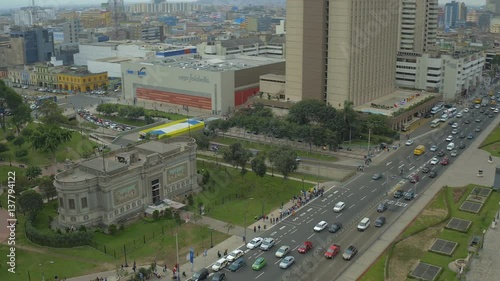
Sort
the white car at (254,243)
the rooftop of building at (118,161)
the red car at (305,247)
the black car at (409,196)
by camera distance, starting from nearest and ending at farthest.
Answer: the red car at (305,247) → the white car at (254,243) → the rooftop of building at (118,161) → the black car at (409,196)

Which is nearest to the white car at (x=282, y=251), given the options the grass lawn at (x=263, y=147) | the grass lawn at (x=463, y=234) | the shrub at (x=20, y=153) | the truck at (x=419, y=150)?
the grass lawn at (x=463, y=234)

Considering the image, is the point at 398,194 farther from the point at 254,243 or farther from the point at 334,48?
the point at 334,48

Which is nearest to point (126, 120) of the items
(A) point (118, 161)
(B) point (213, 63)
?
(B) point (213, 63)

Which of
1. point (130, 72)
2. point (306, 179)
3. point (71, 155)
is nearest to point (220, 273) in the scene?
point (306, 179)

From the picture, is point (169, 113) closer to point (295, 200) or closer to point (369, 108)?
point (369, 108)

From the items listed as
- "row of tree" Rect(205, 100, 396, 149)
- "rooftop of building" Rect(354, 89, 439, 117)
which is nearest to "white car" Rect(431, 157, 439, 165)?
"row of tree" Rect(205, 100, 396, 149)

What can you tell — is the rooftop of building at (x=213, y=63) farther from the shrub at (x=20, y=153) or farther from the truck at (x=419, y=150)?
the truck at (x=419, y=150)

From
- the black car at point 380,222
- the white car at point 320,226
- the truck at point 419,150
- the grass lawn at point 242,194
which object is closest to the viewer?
the white car at point 320,226

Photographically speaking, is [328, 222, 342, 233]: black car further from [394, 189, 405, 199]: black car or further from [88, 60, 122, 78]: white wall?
[88, 60, 122, 78]: white wall
